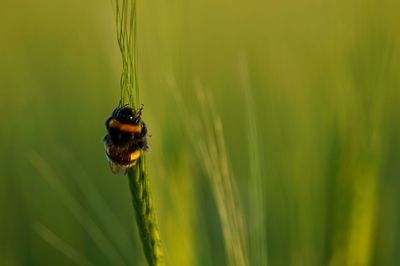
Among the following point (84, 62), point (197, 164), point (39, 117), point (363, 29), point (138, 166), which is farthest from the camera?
point (84, 62)

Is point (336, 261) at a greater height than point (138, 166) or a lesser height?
lesser

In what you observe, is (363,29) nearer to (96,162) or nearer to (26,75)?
(96,162)

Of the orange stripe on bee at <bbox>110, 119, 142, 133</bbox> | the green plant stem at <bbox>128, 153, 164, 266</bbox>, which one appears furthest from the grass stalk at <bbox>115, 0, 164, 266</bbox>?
the orange stripe on bee at <bbox>110, 119, 142, 133</bbox>

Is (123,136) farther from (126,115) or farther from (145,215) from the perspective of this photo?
(145,215)

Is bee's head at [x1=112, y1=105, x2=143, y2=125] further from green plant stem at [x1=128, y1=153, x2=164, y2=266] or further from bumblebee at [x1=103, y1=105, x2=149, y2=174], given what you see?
green plant stem at [x1=128, y1=153, x2=164, y2=266]

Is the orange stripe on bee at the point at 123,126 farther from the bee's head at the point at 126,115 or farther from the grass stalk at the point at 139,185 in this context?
the grass stalk at the point at 139,185

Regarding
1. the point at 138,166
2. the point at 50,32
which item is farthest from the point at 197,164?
the point at 50,32

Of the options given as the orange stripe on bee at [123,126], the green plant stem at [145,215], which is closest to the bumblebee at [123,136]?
the orange stripe on bee at [123,126]

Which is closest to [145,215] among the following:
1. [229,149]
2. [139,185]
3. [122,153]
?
[139,185]
